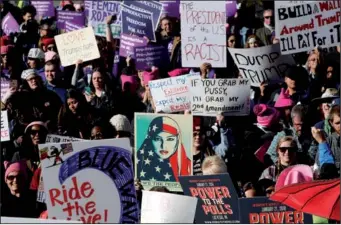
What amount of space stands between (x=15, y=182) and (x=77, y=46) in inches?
70.5

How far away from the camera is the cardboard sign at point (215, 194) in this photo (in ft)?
29.4

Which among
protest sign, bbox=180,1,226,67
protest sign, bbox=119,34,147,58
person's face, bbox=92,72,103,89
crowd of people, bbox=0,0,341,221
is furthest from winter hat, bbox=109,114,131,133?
protest sign, bbox=119,34,147,58

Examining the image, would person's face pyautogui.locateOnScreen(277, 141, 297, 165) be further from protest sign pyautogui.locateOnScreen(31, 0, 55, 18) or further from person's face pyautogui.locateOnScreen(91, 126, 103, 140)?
protest sign pyautogui.locateOnScreen(31, 0, 55, 18)

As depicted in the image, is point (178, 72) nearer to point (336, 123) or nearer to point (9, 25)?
point (336, 123)

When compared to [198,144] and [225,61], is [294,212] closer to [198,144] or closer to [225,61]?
[198,144]

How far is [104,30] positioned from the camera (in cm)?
1235

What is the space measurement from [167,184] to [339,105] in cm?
182

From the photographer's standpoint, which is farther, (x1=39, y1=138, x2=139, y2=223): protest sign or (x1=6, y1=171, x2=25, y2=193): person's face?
(x1=6, y1=171, x2=25, y2=193): person's face

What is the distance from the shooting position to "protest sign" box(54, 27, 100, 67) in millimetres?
11812

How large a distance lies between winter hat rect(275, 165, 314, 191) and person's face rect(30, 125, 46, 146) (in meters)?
2.60

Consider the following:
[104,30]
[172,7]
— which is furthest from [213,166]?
[104,30]

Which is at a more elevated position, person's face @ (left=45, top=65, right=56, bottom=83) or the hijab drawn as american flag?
person's face @ (left=45, top=65, right=56, bottom=83)

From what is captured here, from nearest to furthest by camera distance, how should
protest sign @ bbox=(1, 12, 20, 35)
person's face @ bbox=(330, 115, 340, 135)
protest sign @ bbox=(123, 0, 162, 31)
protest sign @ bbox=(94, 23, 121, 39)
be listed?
person's face @ bbox=(330, 115, 340, 135)
protest sign @ bbox=(123, 0, 162, 31)
protest sign @ bbox=(94, 23, 121, 39)
protest sign @ bbox=(1, 12, 20, 35)

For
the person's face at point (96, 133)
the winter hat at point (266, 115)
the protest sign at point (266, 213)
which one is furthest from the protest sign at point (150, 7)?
the protest sign at point (266, 213)
